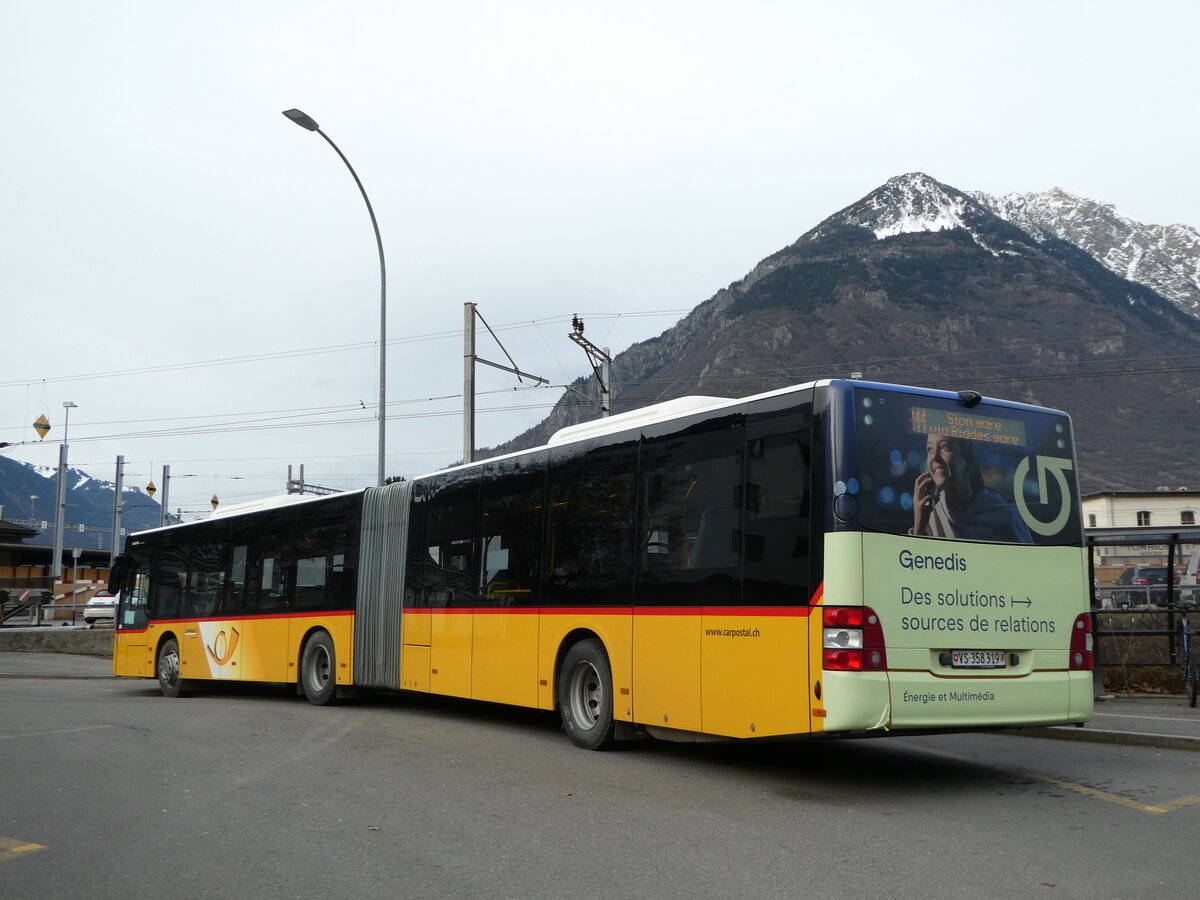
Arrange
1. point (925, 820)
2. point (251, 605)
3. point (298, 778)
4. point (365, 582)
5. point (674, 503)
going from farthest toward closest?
point (251, 605) < point (365, 582) < point (674, 503) < point (298, 778) < point (925, 820)

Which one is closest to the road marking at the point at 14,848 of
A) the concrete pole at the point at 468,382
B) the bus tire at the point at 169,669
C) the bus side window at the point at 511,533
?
the bus side window at the point at 511,533

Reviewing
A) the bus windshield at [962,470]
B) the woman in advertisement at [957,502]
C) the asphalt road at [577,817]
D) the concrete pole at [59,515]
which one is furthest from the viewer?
the concrete pole at [59,515]

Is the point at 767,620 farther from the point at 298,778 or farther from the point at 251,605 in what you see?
the point at 251,605

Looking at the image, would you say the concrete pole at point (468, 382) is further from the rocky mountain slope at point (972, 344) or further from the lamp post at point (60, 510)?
the rocky mountain slope at point (972, 344)

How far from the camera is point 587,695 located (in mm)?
11180

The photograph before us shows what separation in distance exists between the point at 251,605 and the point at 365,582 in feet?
10.6

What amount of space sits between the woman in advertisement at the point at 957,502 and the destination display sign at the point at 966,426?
0.21 feet

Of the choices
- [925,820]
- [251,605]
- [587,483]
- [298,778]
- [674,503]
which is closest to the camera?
[925,820]

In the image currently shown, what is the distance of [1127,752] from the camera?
34.1 feet

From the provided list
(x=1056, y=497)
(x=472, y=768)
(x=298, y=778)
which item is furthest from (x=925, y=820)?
(x=298, y=778)

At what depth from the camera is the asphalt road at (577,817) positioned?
5.91 m

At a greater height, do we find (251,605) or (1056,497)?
(1056,497)

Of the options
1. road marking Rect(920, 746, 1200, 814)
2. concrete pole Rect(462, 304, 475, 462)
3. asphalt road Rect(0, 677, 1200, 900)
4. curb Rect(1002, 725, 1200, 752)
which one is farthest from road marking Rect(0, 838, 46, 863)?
concrete pole Rect(462, 304, 475, 462)

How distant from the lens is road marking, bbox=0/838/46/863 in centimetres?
648
